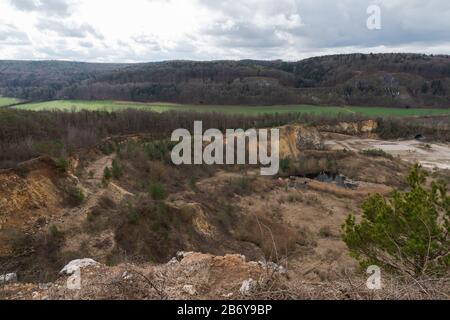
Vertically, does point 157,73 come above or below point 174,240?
above

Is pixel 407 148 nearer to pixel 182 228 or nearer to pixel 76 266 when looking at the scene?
pixel 182 228

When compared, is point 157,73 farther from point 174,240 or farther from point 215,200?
point 174,240

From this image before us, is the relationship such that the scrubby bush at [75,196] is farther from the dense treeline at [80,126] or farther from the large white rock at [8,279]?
the large white rock at [8,279]

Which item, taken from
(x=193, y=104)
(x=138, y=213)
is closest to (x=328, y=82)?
(x=193, y=104)

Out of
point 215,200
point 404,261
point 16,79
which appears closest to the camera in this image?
point 404,261

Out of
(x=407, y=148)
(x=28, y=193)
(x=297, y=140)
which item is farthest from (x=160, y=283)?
(x=407, y=148)

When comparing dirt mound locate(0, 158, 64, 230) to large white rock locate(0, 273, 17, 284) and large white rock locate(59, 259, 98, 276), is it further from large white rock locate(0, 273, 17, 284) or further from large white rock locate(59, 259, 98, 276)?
large white rock locate(59, 259, 98, 276)

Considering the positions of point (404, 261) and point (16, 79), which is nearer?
point (404, 261)

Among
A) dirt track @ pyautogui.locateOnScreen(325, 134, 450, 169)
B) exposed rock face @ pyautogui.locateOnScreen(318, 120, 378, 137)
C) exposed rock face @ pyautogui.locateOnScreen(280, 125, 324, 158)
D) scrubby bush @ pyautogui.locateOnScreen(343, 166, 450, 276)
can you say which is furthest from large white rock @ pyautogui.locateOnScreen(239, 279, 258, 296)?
exposed rock face @ pyautogui.locateOnScreen(318, 120, 378, 137)

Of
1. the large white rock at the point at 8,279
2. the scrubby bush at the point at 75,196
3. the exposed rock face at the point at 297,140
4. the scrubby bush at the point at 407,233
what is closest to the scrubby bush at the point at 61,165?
the scrubby bush at the point at 75,196
